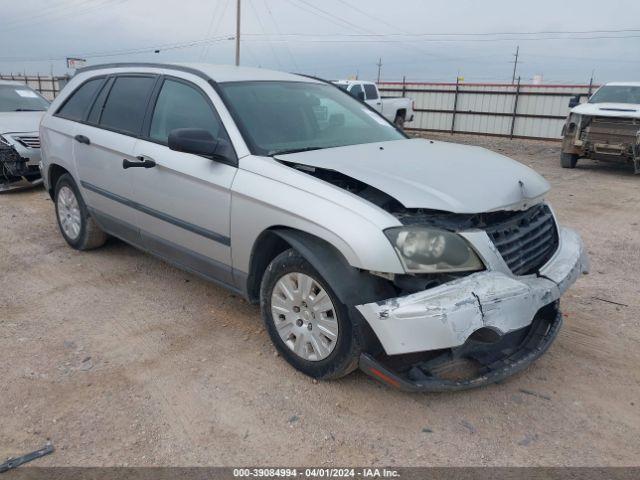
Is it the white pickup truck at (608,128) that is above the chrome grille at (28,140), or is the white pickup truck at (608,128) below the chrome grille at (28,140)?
above

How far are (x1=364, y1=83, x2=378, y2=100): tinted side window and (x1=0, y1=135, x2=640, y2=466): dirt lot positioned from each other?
46.3 ft

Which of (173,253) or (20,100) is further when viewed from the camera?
(20,100)

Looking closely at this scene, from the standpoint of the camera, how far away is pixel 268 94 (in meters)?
3.83

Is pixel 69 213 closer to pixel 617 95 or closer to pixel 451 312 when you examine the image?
pixel 451 312

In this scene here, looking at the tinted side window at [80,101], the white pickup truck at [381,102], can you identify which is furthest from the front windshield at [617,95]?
the tinted side window at [80,101]

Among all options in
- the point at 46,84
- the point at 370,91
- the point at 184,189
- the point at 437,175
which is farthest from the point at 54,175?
the point at 46,84

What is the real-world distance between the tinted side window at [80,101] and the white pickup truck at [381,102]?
1224 cm

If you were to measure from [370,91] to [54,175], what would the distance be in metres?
13.9

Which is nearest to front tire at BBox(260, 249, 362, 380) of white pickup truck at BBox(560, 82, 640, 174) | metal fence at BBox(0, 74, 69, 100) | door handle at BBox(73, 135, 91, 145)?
door handle at BBox(73, 135, 91, 145)

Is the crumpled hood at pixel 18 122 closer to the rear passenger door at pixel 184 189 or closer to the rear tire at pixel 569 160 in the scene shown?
the rear passenger door at pixel 184 189

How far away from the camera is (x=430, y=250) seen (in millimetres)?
2615

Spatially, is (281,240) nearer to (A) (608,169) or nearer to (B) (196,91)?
(B) (196,91)

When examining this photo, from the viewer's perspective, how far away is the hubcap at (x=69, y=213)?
201 inches

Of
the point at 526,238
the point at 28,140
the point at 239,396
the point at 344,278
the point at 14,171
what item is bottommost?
the point at 239,396
